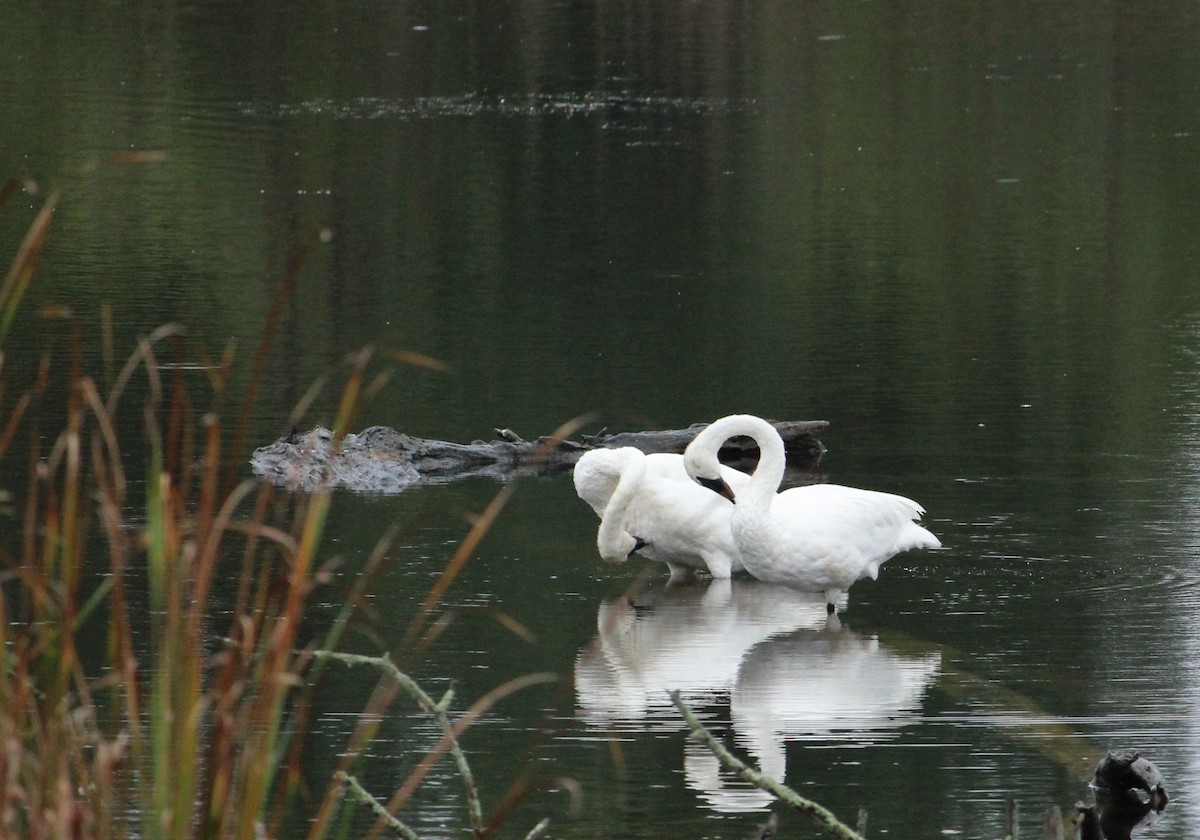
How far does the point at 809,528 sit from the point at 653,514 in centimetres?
93

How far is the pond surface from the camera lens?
7.54 metres

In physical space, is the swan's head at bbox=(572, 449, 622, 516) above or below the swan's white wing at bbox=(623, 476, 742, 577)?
above

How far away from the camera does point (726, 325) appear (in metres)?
16.9

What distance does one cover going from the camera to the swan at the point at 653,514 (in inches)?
380

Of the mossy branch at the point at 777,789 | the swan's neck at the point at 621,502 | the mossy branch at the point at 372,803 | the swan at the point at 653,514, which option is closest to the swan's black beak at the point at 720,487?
the swan at the point at 653,514

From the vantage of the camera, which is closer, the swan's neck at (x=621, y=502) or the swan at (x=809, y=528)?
the swan at (x=809, y=528)

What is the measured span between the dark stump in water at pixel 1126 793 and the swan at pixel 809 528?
8.21ft

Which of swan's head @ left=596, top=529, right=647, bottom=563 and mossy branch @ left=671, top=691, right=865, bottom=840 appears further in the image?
swan's head @ left=596, top=529, right=647, bottom=563

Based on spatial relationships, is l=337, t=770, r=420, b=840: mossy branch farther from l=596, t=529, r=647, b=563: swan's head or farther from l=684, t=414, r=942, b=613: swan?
l=596, t=529, r=647, b=563: swan's head

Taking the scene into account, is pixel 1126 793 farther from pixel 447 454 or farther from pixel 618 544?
pixel 447 454

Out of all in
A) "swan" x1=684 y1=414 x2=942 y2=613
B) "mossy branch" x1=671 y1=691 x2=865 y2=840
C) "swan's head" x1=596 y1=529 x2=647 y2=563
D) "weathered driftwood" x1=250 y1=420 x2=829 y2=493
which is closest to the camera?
"mossy branch" x1=671 y1=691 x2=865 y2=840

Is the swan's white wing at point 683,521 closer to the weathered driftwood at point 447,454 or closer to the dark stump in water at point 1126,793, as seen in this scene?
the weathered driftwood at point 447,454

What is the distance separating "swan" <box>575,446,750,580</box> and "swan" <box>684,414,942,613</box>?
26 cm

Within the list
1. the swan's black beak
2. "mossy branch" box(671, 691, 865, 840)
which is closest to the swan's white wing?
the swan's black beak
